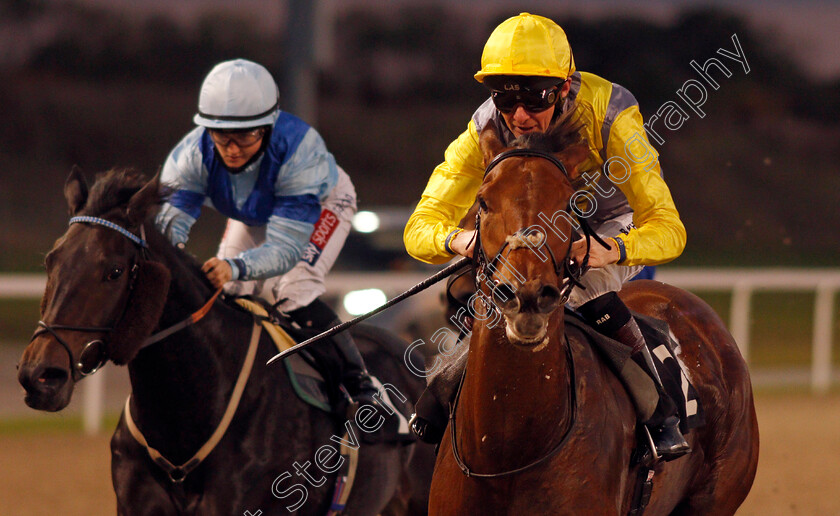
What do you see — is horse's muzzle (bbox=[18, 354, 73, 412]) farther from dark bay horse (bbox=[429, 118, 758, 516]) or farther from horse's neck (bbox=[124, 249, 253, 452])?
dark bay horse (bbox=[429, 118, 758, 516])

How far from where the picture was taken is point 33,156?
22.7 meters

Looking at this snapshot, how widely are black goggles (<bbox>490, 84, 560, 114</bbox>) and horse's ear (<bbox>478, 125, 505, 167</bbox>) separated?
0.39 feet

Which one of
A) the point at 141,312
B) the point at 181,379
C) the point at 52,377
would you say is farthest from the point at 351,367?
the point at 52,377

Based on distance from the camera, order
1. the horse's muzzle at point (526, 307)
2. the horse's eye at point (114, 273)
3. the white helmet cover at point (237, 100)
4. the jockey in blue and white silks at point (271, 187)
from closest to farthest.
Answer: the horse's muzzle at point (526, 307), the horse's eye at point (114, 273), the white helmet cover at point (237, 100), the jockey in blue and white silks at point (271, 187)

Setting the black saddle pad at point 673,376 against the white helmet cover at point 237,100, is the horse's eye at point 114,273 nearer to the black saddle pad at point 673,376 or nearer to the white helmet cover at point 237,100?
the white helmet cover at point 237,100

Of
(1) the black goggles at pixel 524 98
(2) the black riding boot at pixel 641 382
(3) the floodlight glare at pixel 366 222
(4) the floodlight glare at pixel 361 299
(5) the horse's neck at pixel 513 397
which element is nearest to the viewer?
(5) the horse's neck at pixel 513 397

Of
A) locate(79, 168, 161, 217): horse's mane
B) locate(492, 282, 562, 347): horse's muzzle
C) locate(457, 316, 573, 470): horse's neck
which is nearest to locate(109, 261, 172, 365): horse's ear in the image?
locate(79, 168, 161, 217): horse's mane

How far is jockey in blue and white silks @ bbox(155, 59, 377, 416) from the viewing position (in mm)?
3910

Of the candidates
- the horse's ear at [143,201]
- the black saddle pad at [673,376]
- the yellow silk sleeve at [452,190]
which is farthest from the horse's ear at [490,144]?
the horse's ear at [143,201]

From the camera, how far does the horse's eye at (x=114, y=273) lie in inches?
130

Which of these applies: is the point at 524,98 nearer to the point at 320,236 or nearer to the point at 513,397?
the point at 513,397

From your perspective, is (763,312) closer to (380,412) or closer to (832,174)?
(832,174)

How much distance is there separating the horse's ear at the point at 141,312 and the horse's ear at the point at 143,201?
0.15 m

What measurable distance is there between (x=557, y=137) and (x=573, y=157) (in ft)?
0.22
